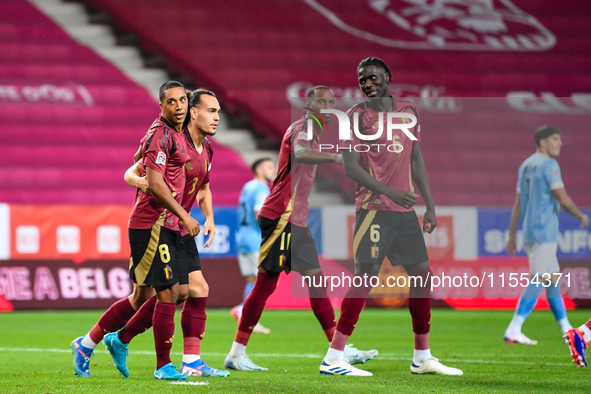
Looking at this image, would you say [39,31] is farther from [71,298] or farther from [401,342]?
[401,342]

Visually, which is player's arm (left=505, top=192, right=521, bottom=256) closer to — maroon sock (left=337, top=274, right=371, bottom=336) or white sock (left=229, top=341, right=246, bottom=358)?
maroon sock (left=337, top=274, right=371, bottom=336)

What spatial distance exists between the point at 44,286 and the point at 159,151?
726cm

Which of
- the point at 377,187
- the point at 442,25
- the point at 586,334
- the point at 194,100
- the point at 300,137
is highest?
the point at 442,25

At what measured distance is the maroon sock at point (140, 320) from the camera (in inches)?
193

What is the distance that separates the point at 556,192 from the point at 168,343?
3910 mm

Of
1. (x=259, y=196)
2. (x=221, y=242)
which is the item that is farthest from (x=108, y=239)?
(x=259, y=196)

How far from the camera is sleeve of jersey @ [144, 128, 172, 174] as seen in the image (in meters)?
4.47

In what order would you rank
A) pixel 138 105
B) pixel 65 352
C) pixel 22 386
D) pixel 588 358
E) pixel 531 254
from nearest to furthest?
pixel 22 386 → pixel 588 358 → pixel 65 352 → pixel 531 254 → pixel 138 105

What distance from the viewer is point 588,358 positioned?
599cm

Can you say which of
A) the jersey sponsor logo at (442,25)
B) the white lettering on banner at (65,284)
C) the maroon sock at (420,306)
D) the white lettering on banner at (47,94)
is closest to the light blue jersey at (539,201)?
the maroon sock at (420,306)

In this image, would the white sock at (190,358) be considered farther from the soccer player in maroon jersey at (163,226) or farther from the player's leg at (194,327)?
the soccer player in maroon jersey at (163,226)

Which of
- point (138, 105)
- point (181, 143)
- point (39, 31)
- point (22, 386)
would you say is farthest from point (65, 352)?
point (39, 31)

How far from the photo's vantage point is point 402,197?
4930mm

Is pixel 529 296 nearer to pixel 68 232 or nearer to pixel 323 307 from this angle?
pixel 323 307
